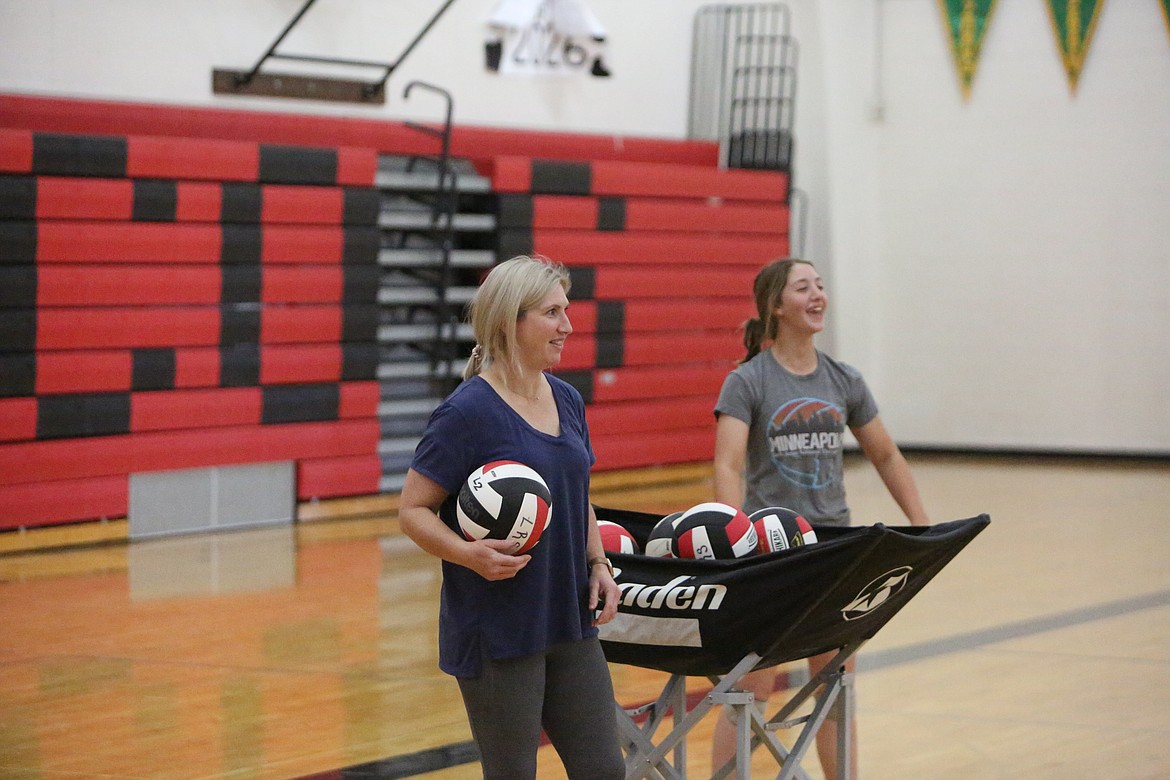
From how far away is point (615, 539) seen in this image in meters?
3.42

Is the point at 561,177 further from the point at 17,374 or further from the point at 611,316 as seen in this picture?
the point at 17,374

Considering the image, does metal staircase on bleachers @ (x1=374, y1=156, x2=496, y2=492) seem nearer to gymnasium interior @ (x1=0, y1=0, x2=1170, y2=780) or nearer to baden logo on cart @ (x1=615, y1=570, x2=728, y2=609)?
gymnasium interior @ (x1=0, y1=0, x2=1170, y2=780)

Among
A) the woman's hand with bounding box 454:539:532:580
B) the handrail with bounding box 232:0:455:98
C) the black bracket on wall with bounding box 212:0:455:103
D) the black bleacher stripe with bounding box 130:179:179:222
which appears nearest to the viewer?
the woman's hand with bounding box 454:539:532:580

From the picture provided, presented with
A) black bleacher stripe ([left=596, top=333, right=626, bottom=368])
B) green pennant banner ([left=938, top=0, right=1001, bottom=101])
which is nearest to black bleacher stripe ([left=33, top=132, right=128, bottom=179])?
black bleacher stripe ([left=596, top=333, right=626, bottom=368])

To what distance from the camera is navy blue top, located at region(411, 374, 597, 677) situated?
2699 millimetres

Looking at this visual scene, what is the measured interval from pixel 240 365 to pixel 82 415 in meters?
1.01

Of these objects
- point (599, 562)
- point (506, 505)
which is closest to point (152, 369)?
point (599, 562)

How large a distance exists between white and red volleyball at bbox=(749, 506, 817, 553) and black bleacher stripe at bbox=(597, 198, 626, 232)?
7291 mm

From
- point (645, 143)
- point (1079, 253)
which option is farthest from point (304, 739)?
point (1079, 253)

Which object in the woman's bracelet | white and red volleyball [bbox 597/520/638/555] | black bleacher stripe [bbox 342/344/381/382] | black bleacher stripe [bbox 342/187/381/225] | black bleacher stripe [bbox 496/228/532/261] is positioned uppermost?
black bleacher stripe [bbox 342/187/381/225]

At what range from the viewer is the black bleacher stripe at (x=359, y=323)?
922 cm

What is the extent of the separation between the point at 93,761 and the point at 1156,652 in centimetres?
402

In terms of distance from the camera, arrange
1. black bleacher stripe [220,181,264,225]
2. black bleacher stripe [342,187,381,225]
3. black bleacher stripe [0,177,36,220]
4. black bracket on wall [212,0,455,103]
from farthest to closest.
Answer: black bleacher stripe [342,187,381,225] < black bracket on wall [212,0,455,103] < black bleacher stripe [220,181,264,225] < black bleacher stripe [0,177,36,220]

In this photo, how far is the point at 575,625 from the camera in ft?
9.04
